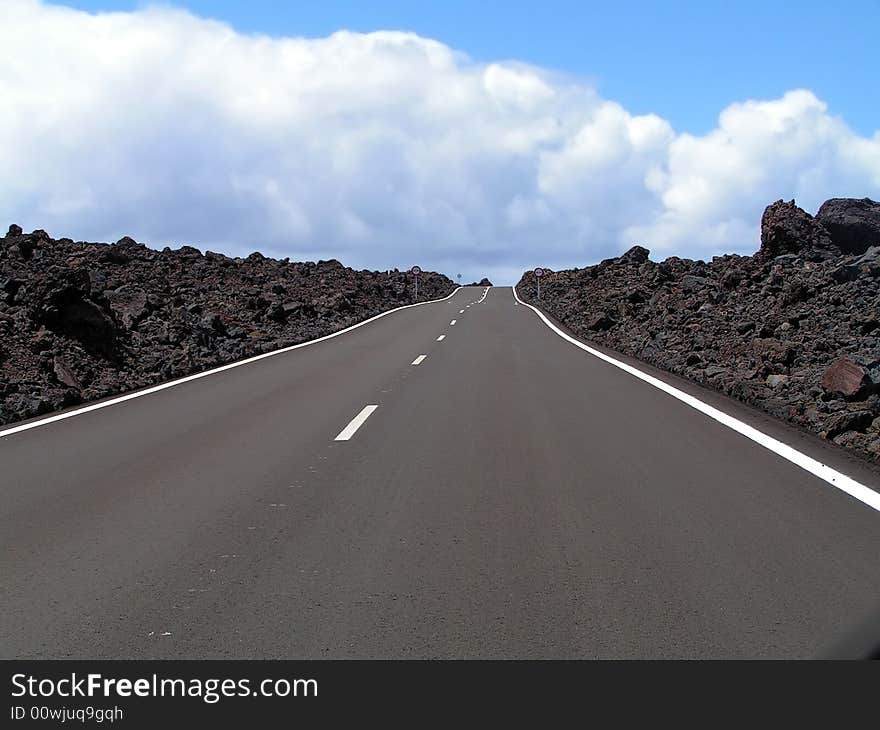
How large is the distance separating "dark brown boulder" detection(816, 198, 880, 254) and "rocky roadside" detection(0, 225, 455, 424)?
17.8 m

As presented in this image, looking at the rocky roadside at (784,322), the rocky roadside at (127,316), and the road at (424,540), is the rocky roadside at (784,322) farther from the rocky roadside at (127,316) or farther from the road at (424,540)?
the rocky roadside at (127,316)

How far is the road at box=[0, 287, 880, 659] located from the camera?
4.26m

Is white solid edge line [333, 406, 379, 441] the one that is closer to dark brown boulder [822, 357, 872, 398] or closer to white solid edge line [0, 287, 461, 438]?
white solid edge line [0, 287, 461, 438]

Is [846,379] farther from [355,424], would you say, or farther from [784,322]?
[784,322]

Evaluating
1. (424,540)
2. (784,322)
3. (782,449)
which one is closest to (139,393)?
(424,540)

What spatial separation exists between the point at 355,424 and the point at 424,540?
16.6 ft

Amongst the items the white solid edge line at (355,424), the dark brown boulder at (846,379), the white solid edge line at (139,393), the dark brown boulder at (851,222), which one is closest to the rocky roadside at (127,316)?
the white solid edge line at (139,393)

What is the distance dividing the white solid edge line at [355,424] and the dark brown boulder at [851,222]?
22939 millimetres

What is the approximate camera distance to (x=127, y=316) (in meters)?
23.3

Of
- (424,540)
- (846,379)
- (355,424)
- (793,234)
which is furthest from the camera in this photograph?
(793,234)

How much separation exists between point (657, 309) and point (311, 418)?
20.0 metres

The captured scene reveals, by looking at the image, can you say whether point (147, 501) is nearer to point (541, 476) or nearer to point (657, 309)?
point (541, 476)

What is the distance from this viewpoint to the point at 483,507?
21.8 feet

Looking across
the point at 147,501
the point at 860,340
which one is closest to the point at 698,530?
the point at 147,501
